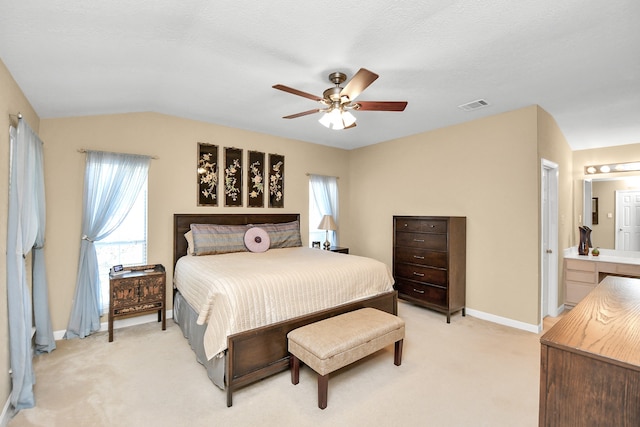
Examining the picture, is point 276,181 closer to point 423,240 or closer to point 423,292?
point 423,240

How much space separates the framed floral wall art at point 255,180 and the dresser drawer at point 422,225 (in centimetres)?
220

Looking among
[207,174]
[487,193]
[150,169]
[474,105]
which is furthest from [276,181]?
[487,193]

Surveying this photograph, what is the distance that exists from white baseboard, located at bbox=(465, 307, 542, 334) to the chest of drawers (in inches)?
5.8

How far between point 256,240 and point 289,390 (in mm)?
2214

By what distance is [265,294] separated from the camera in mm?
2416

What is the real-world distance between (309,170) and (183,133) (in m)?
2.17

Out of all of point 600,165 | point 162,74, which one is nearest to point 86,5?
point 162,74

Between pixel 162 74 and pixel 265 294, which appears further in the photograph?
pixel 162 74

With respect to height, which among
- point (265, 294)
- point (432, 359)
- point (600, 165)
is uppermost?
point (600, 165)

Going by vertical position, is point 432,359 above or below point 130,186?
below

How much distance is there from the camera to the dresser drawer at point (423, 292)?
12.8ft

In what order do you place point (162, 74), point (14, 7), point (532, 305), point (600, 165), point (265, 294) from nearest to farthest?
1. point (14, 7)
2. point (265, 294)
3. point (162, 74)
4. point (532, 305)
5. point (600, 165)

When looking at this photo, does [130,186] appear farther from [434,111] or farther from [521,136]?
[521,136]

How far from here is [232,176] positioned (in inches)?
176
